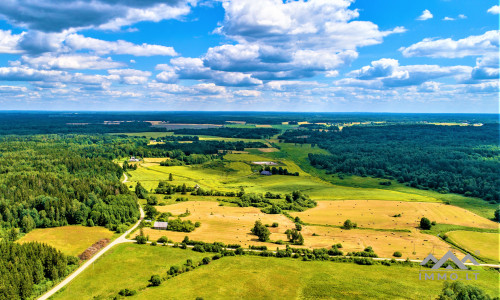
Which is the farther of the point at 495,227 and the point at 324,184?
the point at 324,184

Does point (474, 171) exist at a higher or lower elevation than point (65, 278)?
higher

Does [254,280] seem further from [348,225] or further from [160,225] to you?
[348,225]

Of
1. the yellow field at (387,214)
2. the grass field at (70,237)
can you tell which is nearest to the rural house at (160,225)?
the grass field at (70,237)

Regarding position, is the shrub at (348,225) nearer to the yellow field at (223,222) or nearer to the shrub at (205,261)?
the yellow field at (223,222)

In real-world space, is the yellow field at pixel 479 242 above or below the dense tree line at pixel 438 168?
below

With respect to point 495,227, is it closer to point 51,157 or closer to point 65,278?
point 65,278

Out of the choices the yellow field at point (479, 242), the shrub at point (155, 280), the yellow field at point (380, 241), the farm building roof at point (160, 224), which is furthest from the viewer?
the farm building roof at point (160, 224)

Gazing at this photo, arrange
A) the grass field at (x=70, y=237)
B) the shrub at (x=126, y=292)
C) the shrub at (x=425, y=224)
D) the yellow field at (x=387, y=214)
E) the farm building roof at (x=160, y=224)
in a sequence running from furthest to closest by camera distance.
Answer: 1. the yellow field at (x=387, y=214)
2. the shrub at (x=425, y=224)
3. the farm building roof at (x=160, y=224)
4. the grass field at (x=70, y=237)
5. the shrub at (x=126, y=292)

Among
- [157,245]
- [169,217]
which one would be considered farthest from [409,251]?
[169,217]
